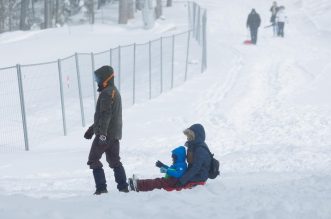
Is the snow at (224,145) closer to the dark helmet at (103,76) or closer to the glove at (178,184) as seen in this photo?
the glove at (178,184)

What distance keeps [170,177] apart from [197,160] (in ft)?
1.45

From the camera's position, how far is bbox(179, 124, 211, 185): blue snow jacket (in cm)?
771

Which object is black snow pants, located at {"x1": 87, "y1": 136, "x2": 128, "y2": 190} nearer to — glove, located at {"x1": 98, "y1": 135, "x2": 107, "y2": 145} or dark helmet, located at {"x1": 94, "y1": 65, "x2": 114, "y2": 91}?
glove, located at {"x1": 98, "y1": 135, "x2": 107, "y2": 145}

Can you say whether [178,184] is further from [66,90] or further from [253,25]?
[253,25]

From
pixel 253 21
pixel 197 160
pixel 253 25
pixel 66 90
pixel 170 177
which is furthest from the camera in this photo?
pixel 253 21

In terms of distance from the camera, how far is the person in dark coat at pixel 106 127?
7844mm

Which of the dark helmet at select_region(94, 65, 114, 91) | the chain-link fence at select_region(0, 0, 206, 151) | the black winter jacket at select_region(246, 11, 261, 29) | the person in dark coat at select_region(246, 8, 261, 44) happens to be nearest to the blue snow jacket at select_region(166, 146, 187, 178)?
the dark helmet at select_region(94, 65, 114, 91)

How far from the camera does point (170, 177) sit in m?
7.95

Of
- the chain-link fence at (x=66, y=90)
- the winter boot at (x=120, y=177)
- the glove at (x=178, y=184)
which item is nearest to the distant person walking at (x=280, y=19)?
the chain-link fence at (x=66, y=90)

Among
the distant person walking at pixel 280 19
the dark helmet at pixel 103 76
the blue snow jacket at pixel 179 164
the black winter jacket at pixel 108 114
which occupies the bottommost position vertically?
the distant person walking at pixel 280 19

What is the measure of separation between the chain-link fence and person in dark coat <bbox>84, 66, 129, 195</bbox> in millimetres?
4539

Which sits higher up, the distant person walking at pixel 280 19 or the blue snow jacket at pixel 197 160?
the blue snow jacket at pixel 197 160

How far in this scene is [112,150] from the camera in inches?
317

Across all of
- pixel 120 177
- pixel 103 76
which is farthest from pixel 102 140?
pixel 103 76
